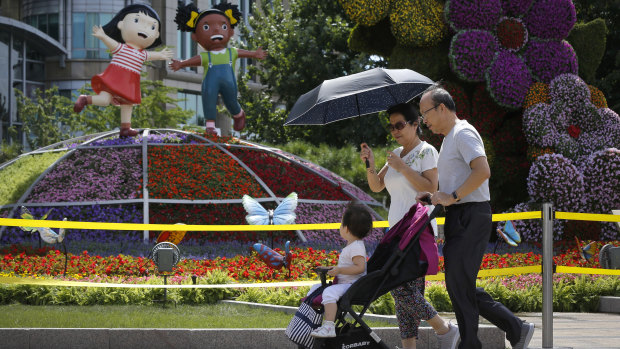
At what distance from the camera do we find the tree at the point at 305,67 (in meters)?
23.5

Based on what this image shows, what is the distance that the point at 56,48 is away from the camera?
41.5m

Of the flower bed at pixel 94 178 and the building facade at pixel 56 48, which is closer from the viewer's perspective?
the flower bed at pixel 94 178

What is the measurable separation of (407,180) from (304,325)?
4.01 feet

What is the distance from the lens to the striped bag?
4965mm

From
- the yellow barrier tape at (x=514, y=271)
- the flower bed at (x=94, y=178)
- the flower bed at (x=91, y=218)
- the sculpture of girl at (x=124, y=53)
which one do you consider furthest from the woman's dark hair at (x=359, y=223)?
the sculpture of girl at (x=124, y=53)

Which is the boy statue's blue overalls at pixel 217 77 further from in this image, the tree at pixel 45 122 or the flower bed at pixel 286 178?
the tree at pixel 45 122

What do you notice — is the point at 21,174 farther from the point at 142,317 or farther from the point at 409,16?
the point at 142,317

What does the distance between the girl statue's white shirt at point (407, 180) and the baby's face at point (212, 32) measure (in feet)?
37.0

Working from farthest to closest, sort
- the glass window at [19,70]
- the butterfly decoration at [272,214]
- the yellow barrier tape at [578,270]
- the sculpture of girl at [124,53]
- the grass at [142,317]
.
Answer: the glass window at [19,70], the sculpture of girl at [124,53], the butterfly decoration at [272,214], the yellow barrier tape at [578,270], the grass at [142,317]

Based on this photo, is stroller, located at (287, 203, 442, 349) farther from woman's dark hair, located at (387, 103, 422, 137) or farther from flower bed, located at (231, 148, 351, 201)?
flower bed, located at (231, 148, 351, 201)

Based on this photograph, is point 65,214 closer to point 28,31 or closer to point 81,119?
point 81,119

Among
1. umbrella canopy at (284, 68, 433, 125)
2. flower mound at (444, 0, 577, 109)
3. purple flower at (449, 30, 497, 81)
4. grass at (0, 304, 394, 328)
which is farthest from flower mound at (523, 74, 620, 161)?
umbrella canopy at (284, 68, 433, 125)

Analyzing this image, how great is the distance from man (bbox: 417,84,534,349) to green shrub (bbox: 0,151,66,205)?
11.5 meters

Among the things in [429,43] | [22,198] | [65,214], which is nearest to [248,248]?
[65,214]
